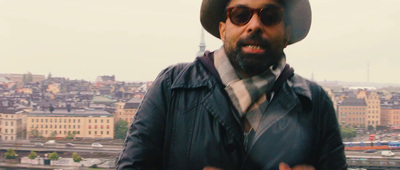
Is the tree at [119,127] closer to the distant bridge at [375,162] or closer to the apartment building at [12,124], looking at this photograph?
the apartment building at [12,124]

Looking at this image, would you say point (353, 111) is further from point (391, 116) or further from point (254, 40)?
point (254, 40)

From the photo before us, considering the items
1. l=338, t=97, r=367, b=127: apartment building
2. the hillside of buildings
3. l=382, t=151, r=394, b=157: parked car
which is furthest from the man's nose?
l=338, t=97, r=367, b=127: apartment building

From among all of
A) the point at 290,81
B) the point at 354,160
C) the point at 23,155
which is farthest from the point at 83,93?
the point at 290,81

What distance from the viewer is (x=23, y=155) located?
867 cm

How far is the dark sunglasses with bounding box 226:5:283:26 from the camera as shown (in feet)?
1.75

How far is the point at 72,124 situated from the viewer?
1185 cm

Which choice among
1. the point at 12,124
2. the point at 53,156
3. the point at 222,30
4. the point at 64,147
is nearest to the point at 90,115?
the point at 12,124

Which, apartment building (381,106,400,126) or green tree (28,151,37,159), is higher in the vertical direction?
apartment building (381,106,400,126)

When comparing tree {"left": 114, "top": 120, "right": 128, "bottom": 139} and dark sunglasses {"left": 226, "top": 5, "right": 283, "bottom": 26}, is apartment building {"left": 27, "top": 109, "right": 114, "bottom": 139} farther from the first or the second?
dark sunglasses {"left": 226, "top": 5, "right": 283, "bottom": 26}

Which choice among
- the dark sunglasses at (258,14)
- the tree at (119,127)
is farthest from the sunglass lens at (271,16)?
the tree at (119,127)

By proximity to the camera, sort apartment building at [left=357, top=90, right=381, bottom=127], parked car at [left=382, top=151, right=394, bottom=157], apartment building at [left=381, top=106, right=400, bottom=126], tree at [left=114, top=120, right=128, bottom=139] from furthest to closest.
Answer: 1. apartment building at [left=357, top=90, right=381, bottom=127]
2. apartment building at [left=381, top=106, right=400, bottom=126]
3. tree at [left=114, top=120, right=128, bottom=139]
4. parked car at [left=382, top=151, right=394, bottom=157]

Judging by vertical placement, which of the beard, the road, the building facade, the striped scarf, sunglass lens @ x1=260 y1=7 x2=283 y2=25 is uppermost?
sunglass lens @ x1=260 y1=7 x2=283 y2=25

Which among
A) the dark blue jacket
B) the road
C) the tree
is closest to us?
the dark blue jacket

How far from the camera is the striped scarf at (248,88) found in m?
0.53
